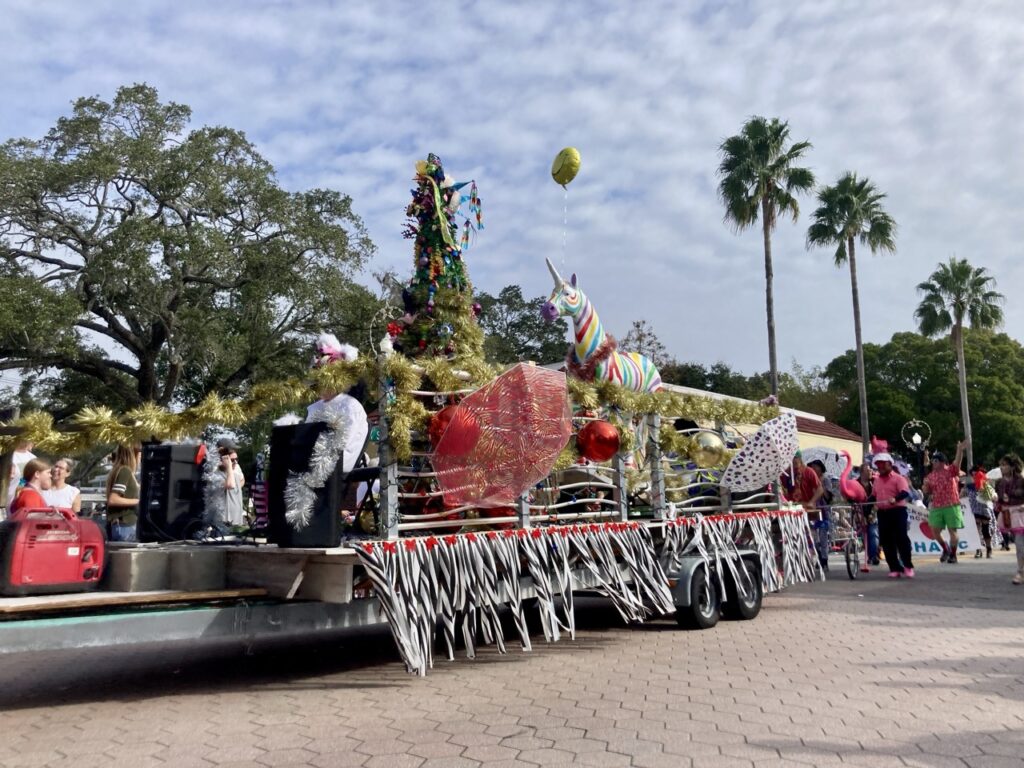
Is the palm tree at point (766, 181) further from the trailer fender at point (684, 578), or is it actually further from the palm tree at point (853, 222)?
the trailer fender at point (684, 578)

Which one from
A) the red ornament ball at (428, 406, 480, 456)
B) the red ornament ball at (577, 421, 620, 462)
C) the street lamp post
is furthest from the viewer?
the street lamp post

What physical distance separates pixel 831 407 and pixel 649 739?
50.2 metres

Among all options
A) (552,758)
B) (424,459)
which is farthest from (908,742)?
(424,459)

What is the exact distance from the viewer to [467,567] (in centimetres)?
593

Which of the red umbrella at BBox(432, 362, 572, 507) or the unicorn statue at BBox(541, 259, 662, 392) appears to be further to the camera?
the unicorn statue at BBox(541, 259, 662, 392)

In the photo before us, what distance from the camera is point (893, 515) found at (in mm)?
12617

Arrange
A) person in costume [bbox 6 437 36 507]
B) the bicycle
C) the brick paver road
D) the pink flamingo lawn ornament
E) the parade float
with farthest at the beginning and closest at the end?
the pink flamingo lawn ornament
the bicycle
person in costume [bbox 6 437 36 507]
the parade float
the brick paver road

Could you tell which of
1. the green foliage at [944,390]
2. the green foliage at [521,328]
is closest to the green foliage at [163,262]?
the green foliage at [521,328]

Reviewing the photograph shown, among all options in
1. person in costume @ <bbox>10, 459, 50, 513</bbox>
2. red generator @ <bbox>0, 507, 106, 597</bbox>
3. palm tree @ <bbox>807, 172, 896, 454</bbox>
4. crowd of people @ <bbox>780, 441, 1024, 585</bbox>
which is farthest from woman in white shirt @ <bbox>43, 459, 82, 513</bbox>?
palm tree @ <bbox>807, 172, 896, 454</bbox>

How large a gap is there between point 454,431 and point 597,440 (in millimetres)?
1508

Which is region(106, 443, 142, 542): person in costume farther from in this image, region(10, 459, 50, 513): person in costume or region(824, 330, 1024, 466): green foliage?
region(824, 330, 1024, 466): green foliage

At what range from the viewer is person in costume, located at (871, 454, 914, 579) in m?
12.5

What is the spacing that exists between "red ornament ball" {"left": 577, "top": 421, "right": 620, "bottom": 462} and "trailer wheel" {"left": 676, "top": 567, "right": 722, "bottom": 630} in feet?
5.66

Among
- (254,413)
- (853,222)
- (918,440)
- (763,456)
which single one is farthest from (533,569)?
(853,222)
